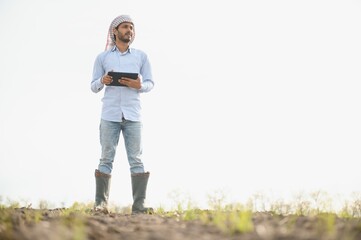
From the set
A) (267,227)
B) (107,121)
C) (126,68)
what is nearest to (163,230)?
(267,227)

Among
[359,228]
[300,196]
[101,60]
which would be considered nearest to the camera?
[359,228]

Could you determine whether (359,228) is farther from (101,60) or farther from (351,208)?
(101,60)

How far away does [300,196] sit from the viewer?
4.53 m

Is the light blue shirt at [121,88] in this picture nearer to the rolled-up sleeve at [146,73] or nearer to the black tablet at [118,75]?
the rolled-up sleeve at [146,73]

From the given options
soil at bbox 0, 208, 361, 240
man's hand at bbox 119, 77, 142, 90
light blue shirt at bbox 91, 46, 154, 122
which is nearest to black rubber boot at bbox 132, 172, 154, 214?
light blue shirt at bbox 91, 46, 154, 122

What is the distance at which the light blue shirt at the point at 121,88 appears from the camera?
5.20 meters

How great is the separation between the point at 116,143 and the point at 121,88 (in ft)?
2.45

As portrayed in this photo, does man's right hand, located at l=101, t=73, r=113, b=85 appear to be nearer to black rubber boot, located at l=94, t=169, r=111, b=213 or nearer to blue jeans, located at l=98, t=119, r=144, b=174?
blue jeans, located at l=98, t=119, r=144, b=174

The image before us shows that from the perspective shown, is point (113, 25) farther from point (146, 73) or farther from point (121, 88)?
point (121, 88)

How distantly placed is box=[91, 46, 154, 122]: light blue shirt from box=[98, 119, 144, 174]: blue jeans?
0.10 m

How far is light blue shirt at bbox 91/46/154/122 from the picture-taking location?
5195 millimetres

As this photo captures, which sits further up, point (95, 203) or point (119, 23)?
point (119, 23)

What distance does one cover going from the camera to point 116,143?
5.24 metres

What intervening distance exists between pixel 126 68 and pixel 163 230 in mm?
3223
